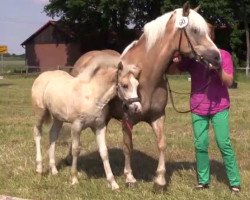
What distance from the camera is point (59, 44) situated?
58406mm

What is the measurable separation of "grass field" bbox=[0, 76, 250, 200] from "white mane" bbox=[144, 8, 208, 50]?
1.93m

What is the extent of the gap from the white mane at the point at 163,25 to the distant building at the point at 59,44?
46.3 meters

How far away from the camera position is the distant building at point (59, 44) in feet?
178

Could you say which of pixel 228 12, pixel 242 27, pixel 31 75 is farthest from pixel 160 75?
pixel 242 27

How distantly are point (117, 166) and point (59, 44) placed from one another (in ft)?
167

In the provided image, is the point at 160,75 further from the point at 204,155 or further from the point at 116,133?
the point at 116,133

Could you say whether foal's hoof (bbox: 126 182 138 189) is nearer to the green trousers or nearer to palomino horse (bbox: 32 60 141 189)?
palomino horse (bbox: 32 60 141 189)

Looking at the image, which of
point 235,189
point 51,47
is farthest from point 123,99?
point 51,47

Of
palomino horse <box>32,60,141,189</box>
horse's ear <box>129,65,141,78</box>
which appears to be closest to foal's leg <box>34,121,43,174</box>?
palomino horse <box>32,60,141,189</box>

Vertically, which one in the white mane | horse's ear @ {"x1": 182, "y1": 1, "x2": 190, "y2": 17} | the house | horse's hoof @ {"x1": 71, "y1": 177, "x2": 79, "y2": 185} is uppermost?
horse's ear @ {"x1": 182, "y1": 1, "x2": 190, "y2": 17}

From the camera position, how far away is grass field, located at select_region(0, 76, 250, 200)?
→ 6.83 meters

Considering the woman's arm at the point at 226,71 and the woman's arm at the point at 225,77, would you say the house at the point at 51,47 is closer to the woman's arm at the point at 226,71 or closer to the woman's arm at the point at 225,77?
the woman's arm at the point at 226,71

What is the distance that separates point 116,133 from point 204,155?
4.68 m

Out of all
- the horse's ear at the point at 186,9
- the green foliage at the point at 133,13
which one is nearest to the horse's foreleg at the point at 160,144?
the horse's ear at the point at 186,9
